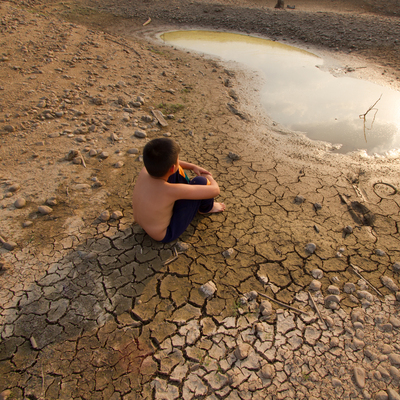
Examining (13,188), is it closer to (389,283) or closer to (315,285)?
(315,285)

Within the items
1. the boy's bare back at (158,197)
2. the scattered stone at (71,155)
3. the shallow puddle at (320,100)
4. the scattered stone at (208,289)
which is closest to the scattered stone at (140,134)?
the scattered stone at (71,155)

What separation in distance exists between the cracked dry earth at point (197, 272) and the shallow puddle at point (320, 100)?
54cm

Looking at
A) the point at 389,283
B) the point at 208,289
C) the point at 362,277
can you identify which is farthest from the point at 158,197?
the point at 389,283

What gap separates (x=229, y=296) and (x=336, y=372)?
814mm

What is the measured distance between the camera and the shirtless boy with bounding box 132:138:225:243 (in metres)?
1.98

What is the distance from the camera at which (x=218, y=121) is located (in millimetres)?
4422

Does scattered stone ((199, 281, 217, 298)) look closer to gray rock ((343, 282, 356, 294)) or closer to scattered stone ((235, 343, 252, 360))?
scattered stone ((235, 343, 252, 360))

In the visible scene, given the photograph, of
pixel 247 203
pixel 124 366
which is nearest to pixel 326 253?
pixel 247 203

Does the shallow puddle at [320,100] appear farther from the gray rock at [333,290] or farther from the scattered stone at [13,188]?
the scattered stone at [13,188]

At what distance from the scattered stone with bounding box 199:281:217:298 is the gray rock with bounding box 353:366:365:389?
1023mm

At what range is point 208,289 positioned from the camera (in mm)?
2111

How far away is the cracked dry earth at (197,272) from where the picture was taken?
5.54 ft

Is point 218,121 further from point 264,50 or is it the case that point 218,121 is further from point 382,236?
point 264,50

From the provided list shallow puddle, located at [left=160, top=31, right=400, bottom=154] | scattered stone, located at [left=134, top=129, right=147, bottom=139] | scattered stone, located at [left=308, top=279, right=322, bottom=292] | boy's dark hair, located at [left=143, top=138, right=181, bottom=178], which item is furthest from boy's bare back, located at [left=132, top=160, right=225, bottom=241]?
shallow puddle, located at [left=160, top=31, right=400, bottom=154]
